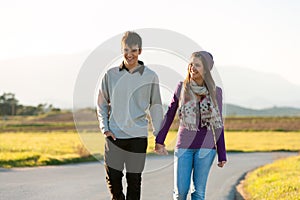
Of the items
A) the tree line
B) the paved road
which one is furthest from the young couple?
the tree line

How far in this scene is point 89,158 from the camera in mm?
19875

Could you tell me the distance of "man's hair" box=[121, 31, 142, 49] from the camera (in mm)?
5824

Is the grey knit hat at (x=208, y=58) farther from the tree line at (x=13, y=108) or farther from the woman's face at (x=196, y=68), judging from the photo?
the tree line at (x=13, y=108)

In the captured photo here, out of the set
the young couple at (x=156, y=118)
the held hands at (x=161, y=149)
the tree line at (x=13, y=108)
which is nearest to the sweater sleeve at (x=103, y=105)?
the young couple at (x=156, y=118)

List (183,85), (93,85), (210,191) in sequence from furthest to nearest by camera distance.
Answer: (210,191)
(93,85)
(183,85)

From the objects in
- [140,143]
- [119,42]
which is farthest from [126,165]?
[119,42]

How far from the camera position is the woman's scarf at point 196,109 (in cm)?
575

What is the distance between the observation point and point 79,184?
11.6 metres

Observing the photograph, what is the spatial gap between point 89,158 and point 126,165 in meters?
14.0

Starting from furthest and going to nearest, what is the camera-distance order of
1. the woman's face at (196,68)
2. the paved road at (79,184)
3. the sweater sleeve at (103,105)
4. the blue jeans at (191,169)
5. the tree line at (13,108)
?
1. the tree line at (13,108)
2. the paved road at (79,184)
3. the sweater sleeve at (103,105)
4. the blue jeans at (191,169)
5. the woman's face at (196,68)

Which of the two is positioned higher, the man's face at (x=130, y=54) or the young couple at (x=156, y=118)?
the man's face at (x=130, y=54)

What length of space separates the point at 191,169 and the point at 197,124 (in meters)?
0.48

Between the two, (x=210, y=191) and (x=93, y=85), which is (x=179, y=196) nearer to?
(x=93, y=85)

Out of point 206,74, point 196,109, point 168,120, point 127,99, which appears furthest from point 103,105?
point 206,74
